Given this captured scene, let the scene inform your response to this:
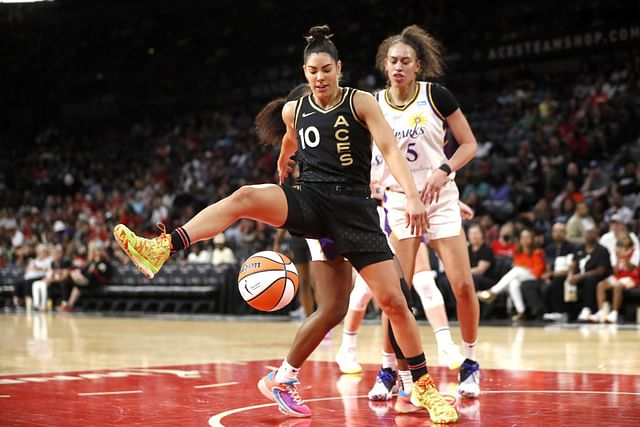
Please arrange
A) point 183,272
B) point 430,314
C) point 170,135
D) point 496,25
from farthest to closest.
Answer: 1. point 170,135
2. point 496,25
3. point 183,272
4. point 430,314

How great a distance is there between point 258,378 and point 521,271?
7.22 meters

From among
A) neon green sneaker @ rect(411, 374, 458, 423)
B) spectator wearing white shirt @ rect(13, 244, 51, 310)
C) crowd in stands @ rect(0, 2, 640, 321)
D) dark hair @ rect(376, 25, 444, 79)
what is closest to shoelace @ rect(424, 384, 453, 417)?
neon green sneaker @ rect(411, 374, 458, 423)

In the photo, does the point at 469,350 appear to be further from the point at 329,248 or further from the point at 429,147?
the point at 329,248

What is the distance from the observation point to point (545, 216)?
15266mm

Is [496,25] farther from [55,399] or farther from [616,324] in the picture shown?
[55,399]

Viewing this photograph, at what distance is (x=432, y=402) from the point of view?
4.89m

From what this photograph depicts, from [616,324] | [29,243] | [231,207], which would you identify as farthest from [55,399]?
[29,243]

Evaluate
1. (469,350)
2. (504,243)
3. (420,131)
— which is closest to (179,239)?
(420,131)

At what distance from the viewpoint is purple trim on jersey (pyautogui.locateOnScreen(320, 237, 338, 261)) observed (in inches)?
198

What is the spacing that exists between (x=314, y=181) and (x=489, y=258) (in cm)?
883

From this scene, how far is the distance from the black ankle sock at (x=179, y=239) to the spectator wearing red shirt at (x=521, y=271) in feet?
30.5

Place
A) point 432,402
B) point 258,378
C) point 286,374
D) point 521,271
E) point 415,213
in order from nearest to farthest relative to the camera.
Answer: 1. point 415,213
2. point 432,402
3. point 286,374
4. point 258,378
5. point 521,271

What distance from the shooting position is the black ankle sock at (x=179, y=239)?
183 inches

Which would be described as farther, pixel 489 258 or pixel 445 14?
pixel 445 14
